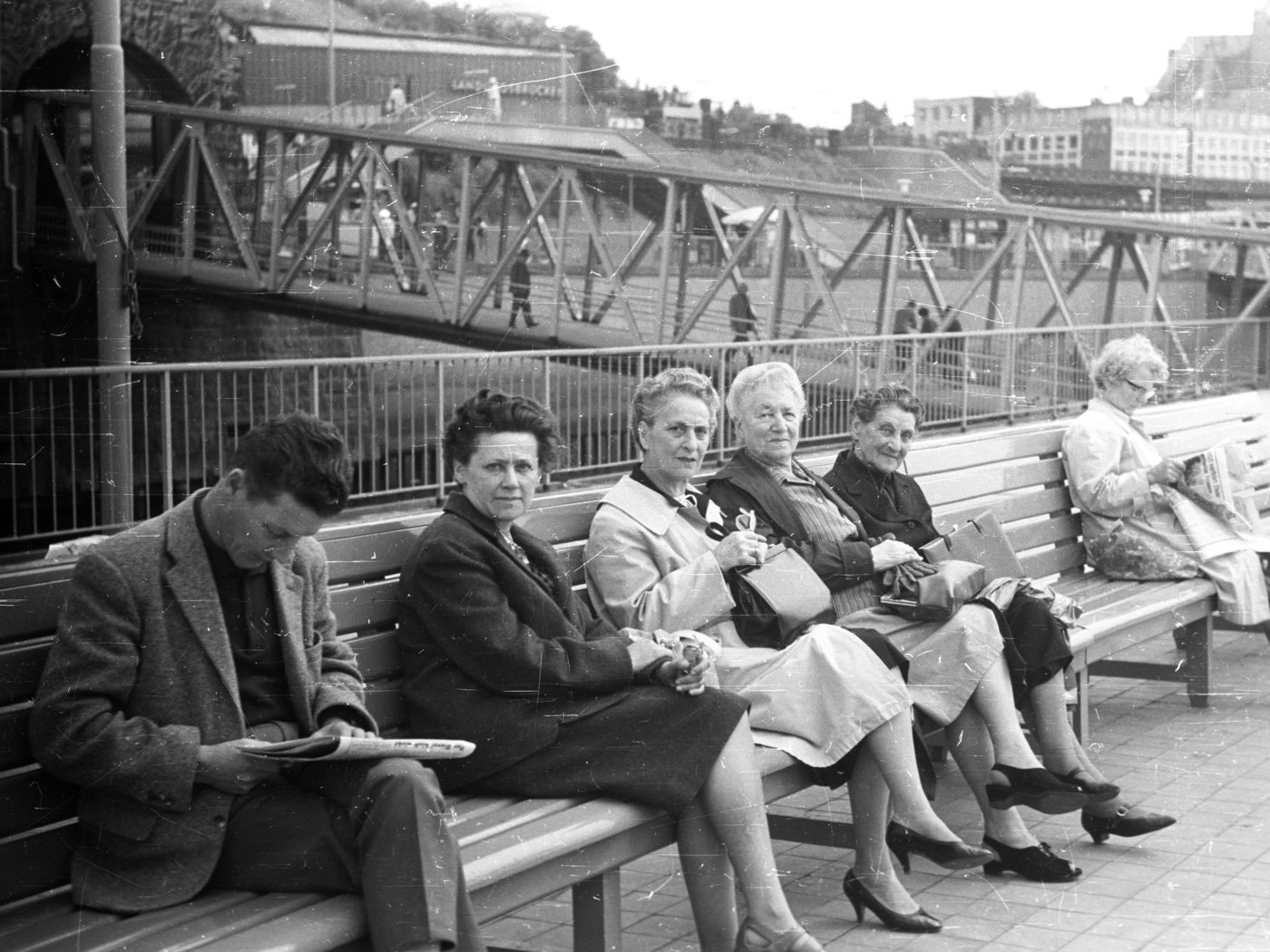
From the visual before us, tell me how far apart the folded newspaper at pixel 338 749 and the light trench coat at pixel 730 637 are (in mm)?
1165

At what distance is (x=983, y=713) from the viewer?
403 cm

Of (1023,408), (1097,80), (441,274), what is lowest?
(1023,408)

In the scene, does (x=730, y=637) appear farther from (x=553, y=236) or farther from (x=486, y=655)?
(x=553, y=236)

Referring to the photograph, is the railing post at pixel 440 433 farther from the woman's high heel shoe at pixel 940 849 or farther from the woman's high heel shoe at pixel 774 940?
the woman's high heel shoe at pixel 774 940

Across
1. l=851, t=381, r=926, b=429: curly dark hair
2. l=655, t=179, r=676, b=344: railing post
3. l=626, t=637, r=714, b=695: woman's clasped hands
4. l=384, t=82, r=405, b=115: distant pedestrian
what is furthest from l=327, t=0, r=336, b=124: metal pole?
l=626, t=637, r=714, b=695: woman's clasped hands

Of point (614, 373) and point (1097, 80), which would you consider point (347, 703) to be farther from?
point (614, 373)

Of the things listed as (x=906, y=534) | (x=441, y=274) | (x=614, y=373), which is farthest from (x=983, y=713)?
(x=441, y=274)

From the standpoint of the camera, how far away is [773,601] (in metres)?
3.76

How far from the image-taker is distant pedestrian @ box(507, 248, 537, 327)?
409 inches

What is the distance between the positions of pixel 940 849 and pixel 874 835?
16 centimetres

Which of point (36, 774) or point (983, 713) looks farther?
point (983, 713)

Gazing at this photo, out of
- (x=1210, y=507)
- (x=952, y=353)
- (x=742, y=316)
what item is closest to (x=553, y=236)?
(x=742, y=316)

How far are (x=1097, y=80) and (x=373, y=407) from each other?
4.96 metres

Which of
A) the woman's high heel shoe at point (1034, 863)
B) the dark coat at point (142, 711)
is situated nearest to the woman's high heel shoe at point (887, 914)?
the woman's high heel shoe at point (1034, 863)
